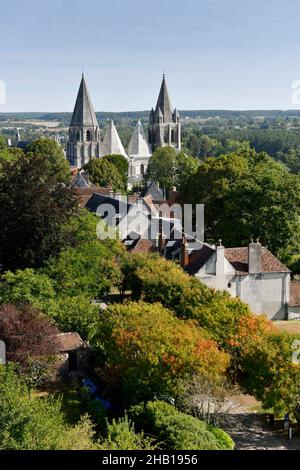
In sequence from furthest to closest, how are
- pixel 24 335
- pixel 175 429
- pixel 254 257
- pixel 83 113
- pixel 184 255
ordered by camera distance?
1. pixel 83 113
2. pixel 184 255
3. pixel 254 257
4. pixel 24 335
5. pixel 175 429

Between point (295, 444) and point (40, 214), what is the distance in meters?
17.5

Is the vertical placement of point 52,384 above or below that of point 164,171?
below

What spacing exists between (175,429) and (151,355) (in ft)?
12.0

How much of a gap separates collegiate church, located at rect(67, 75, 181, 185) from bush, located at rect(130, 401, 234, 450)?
275 feet

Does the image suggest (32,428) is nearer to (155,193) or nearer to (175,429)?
(175,429)

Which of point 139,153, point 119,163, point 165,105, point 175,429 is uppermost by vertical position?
A: point 165,105

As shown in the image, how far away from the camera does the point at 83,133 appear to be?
353 feet

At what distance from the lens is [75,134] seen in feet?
354

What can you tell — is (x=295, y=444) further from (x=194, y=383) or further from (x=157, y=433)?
(x=157, y=433)

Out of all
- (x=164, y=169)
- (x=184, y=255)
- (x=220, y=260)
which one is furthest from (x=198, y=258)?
(x=164, y=169)

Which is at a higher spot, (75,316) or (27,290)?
(27,290)

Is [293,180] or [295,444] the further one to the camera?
[293,180]

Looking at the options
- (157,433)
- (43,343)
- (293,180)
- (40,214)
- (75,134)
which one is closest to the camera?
(157,433)
